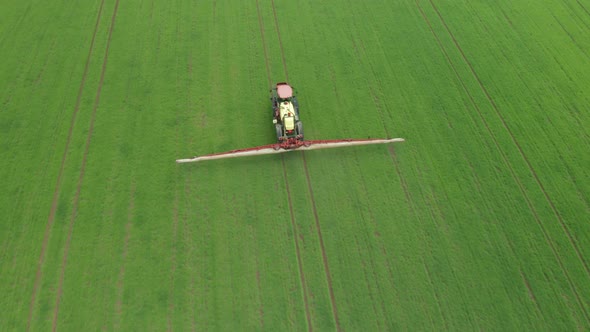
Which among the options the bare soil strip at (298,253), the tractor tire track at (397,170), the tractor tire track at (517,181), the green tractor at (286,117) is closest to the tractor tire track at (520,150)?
the tractor tire track at (517,181)

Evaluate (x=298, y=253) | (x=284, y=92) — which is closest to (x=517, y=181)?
(x=298, y=253)

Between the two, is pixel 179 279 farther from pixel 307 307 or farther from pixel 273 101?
pixel 273 101

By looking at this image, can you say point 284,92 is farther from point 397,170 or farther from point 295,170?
point 397,170

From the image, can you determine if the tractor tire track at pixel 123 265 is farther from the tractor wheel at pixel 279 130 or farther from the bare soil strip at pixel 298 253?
the tractor wheel at pixel 279 130

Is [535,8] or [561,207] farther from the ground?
[535,8]

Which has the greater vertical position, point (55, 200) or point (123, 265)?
point (55, 200)

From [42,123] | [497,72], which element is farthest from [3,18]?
[497,72]

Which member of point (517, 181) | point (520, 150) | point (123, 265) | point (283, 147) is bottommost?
point (123, 265)

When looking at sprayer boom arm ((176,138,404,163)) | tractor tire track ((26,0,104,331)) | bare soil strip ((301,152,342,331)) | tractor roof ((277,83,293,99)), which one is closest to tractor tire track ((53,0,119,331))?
tractor tire track ((26,0,104,331))
